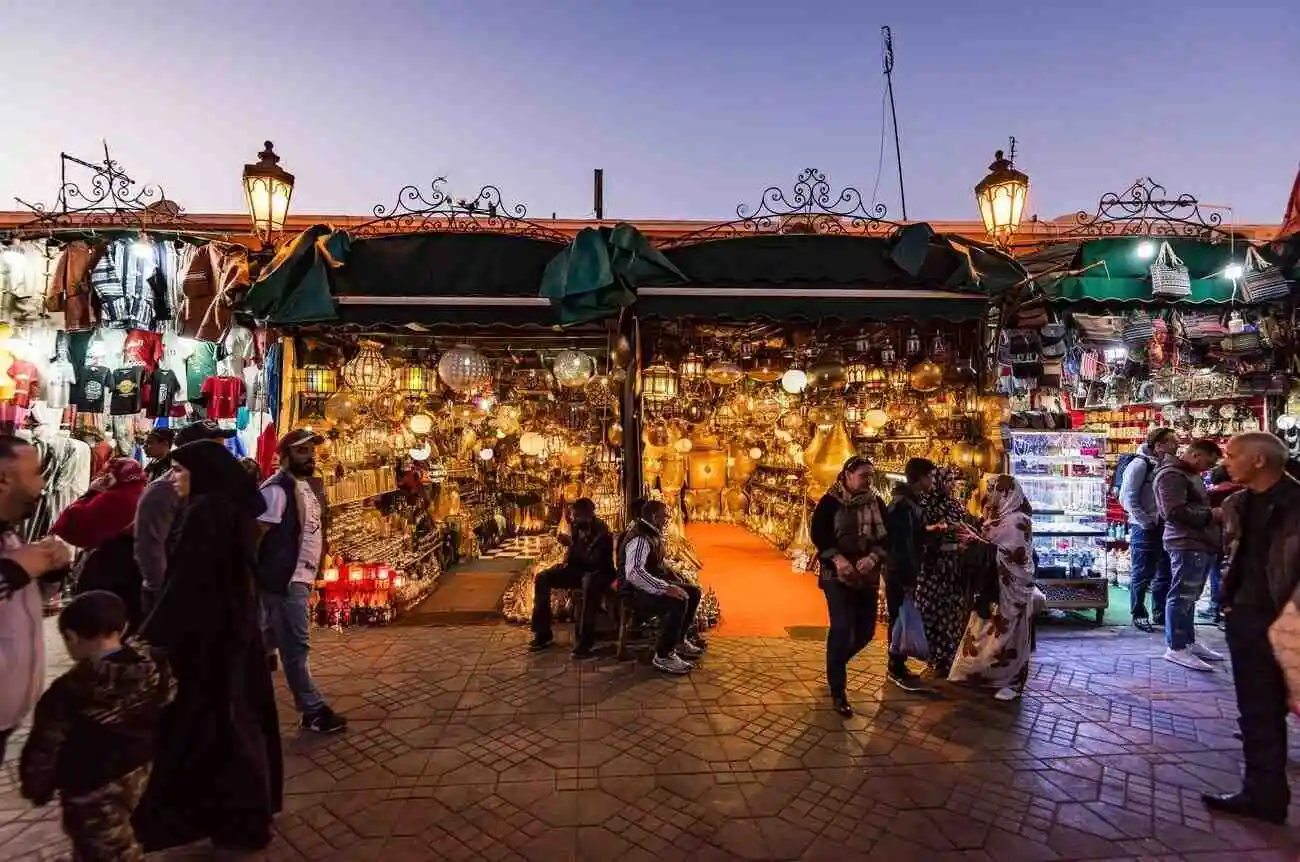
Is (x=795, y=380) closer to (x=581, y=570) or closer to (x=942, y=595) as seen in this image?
(x=942, y=595)

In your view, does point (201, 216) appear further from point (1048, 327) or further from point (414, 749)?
point (1048, 327)

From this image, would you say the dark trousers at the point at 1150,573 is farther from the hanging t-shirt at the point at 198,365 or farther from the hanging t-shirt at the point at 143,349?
the hanging t-shirt at the point at 143,349

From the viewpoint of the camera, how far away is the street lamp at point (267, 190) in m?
5.30

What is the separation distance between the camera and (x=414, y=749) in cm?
406

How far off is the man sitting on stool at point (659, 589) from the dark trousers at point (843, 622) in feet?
4.29

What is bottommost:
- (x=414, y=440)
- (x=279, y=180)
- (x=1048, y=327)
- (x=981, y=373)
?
(x=414, y=440)

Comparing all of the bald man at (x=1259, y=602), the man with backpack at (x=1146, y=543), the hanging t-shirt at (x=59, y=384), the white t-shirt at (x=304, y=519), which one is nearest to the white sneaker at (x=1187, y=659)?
the man with backpack at (x=1146, y=543)

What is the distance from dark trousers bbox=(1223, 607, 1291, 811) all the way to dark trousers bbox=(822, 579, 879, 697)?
78.3 inches

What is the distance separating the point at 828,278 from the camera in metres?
5.25

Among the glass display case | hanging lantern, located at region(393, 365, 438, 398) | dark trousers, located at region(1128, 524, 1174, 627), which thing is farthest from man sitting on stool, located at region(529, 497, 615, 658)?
dark trousers, located at region(1128, 524, 1174, 627)

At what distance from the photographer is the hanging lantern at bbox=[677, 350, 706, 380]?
7.93 m

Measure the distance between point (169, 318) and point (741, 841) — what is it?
628cm

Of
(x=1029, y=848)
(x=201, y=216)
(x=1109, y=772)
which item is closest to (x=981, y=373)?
(x=1109, y=772)

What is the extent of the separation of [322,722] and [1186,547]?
7186 mm
